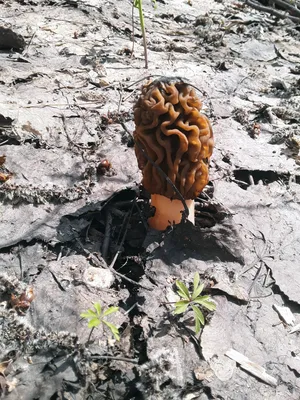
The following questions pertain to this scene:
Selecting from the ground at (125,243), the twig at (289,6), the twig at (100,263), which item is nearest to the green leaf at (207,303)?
the ground at (125,243)

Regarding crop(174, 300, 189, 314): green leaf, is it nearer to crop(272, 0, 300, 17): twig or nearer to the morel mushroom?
the morel mushroom

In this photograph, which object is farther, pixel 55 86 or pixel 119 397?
pixel 55 86

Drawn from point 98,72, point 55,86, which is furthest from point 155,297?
point 98,72

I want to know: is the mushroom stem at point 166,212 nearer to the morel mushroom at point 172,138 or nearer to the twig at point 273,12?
the morel mushroom at point 172,138

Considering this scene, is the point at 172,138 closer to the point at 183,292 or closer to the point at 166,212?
the point at 166,212

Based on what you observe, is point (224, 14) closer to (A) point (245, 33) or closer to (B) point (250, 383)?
(A) point (245, 33)

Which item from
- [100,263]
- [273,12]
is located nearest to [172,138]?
[100,263]

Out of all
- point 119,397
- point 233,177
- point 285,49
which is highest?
point 285,49
